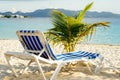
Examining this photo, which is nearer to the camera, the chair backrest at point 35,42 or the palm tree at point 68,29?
the chair backrest at point 35,42

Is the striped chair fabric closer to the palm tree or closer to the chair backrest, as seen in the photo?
the chair backrest

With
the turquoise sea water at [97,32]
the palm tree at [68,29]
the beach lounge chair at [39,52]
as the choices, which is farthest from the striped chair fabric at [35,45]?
the turquoise sea water at [97,32]

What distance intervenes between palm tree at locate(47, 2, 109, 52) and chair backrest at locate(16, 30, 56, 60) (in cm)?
90

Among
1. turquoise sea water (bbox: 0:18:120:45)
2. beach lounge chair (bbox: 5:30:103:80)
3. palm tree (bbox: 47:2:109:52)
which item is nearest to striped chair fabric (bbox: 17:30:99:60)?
→ beach lounge chair (bbox: 5:30:103:80)

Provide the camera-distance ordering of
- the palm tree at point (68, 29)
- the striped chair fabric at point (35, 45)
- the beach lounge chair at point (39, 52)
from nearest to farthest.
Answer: the beach lounge chair at point (39, 52), the striped chair fabric at point (35, 45), the palm tree at point (68, 29)

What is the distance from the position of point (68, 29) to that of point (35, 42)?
1.17 metres

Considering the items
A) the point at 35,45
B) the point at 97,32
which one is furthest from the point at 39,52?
the point at 97,32

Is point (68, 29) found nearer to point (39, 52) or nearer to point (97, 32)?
point (39, 52)

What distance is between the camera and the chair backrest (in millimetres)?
6029

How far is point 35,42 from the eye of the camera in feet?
20.2

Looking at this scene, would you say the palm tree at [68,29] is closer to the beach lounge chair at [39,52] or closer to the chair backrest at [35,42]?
the beach lounge chair at [39,52]

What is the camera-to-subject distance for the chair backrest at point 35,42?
603 cm

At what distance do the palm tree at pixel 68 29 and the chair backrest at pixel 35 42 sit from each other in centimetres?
90

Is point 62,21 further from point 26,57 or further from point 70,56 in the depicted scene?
point 26,57
